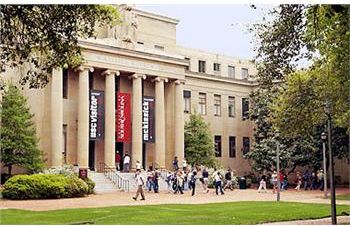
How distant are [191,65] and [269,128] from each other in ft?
33.4

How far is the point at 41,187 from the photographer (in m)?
30.7

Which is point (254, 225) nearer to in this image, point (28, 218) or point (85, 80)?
point (28, 218)

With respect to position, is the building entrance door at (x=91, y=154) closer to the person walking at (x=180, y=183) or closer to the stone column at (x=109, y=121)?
the stone column at (x=109, y=121)

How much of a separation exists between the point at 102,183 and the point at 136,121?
24.4 feet

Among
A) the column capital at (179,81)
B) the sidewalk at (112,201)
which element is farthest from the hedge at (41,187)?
the column capital at (179,81)

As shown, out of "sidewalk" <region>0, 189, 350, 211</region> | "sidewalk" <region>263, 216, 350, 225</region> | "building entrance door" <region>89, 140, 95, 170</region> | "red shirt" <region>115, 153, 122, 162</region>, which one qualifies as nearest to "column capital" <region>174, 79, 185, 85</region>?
"red shirt" <region>115, 153, 122, 162</region>

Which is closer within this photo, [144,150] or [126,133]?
[126,133]

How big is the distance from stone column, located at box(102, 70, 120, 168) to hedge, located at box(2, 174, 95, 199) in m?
10.5

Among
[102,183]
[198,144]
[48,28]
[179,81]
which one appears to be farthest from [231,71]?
[48,28]

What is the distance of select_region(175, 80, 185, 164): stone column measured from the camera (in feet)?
156

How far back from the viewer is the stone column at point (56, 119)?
132 ft

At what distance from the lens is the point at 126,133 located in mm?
44781

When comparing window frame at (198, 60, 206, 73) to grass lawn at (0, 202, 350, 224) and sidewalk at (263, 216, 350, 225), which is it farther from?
sidewalk at (263, 216, 350, 225)

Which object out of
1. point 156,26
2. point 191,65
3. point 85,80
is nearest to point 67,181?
point 85,80
